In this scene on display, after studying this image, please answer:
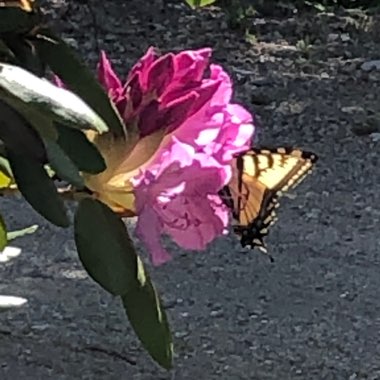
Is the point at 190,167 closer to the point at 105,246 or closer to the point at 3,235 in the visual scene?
the point at 105,246

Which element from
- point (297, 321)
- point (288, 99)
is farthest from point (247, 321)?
point (288, 99)

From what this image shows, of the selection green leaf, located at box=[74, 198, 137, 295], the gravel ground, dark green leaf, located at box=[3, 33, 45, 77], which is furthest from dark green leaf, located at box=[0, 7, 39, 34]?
the gravel ground

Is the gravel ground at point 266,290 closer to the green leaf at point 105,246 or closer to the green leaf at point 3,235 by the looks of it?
the green leaf at point 3,235

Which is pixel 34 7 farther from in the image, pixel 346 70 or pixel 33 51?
pixel 346 70

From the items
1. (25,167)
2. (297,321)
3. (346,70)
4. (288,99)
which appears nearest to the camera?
(25,167)

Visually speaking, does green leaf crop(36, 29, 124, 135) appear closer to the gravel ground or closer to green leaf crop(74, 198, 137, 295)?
green leaf crop(74, 198, 137, 295)
